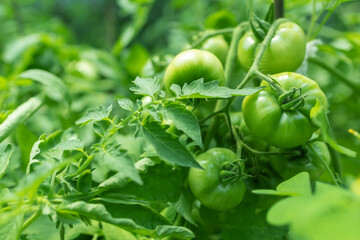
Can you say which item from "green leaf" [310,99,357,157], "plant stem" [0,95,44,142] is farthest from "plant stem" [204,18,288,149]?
"plant stem" [0,95,44,142]

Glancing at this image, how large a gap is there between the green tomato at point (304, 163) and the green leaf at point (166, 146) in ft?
0.58

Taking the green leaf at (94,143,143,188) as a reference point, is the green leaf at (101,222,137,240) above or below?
below

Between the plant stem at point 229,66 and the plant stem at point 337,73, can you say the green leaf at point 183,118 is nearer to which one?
the plant stem at point 229,66

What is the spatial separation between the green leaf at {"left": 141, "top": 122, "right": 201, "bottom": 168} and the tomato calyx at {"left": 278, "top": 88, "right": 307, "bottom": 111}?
14 centimetres

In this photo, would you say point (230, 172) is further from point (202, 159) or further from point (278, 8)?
point (278, 8)

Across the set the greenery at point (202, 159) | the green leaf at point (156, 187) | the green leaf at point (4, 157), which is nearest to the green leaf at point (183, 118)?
the greenery at point (202, 159)

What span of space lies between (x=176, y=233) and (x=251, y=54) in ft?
0.96

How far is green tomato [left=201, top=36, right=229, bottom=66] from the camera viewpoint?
1.94 feet

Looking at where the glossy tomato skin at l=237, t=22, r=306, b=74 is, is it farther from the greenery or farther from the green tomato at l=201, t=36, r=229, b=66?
→ the green tomato at l=201, t=36, r=229, b=66

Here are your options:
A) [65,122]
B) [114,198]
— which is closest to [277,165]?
[114,198]

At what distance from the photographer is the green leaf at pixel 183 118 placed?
363mm

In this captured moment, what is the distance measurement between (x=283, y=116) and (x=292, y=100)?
0.02m

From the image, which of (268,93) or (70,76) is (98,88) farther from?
(268,93)

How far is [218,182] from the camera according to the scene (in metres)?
0.44
